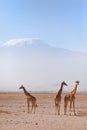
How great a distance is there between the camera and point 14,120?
2203 centimetres

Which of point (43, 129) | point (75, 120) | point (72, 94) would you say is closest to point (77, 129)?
point (43, 129)

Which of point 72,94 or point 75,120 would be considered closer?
point 75,120

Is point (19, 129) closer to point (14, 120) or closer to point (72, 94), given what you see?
point (14, 120)

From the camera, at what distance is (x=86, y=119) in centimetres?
2291

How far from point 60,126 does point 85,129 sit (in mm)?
1328

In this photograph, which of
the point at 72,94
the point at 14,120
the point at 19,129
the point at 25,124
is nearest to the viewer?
the point at 19,129

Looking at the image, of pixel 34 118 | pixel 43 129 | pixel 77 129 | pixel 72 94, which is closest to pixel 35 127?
pixel 43 129

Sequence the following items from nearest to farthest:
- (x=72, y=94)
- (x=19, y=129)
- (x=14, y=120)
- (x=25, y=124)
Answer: (x=19, y=129), (x=25, y=124), (x=14, y=120), (x=72, y=94)

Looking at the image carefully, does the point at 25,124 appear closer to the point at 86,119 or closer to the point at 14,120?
the point at 14,120

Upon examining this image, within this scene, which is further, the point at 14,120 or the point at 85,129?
the point at 14,120

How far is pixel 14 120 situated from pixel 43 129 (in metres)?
3.32

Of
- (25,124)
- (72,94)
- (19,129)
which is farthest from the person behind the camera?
(72,94)

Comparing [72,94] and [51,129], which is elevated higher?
[72,94]

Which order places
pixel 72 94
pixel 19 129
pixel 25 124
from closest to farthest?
pixel 19 129 → pixel 25 124 → pixel 72 94
